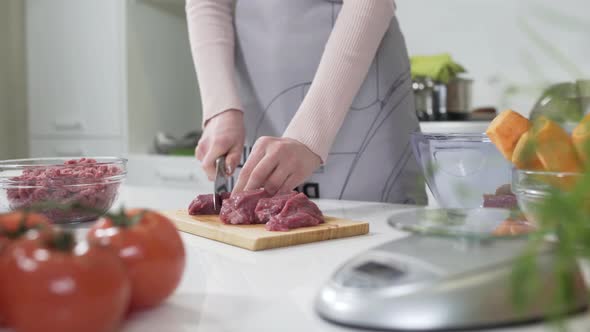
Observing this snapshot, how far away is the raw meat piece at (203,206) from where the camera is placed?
3.25ft

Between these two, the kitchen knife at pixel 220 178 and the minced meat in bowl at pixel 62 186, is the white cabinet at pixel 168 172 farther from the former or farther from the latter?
the minced meat in bowl at pixel 62 186

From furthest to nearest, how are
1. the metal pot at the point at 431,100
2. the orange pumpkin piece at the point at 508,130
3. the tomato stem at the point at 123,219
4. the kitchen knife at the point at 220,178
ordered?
the metal pot at the point at 431,100, the kitchen knife at the point at 220,178, the orange pumpkin piece at the point at 508,130, the tomato stem at the point at 123,219

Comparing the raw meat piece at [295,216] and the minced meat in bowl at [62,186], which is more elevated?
the minced meat in bowl at [62,186]

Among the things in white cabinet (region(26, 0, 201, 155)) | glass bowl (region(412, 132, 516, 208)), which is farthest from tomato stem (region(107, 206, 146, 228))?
white cabinet (region(26, 0, 201, 155))

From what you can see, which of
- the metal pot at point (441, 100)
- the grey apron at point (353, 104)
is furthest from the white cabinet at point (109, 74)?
the grey apron at point (353, 104)

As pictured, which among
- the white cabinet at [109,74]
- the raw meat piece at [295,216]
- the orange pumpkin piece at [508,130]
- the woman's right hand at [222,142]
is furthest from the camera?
the white cabinet at [109,74]

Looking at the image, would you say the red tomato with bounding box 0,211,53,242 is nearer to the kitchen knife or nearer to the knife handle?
the kitchen knife

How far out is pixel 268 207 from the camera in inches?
35.6

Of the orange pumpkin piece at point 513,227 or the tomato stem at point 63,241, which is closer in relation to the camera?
the tomato stem at point 63,241

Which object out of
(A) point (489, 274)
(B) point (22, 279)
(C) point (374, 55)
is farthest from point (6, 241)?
(C) point (374, 55)

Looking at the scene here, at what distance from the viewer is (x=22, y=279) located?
38 cm

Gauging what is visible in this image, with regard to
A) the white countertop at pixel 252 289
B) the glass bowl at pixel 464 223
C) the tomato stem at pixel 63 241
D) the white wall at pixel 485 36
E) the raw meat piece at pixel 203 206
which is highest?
the white wall at pixel 485 36

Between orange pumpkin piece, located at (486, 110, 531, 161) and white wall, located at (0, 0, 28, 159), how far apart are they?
11.0 feet

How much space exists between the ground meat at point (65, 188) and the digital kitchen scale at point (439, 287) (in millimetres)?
545
